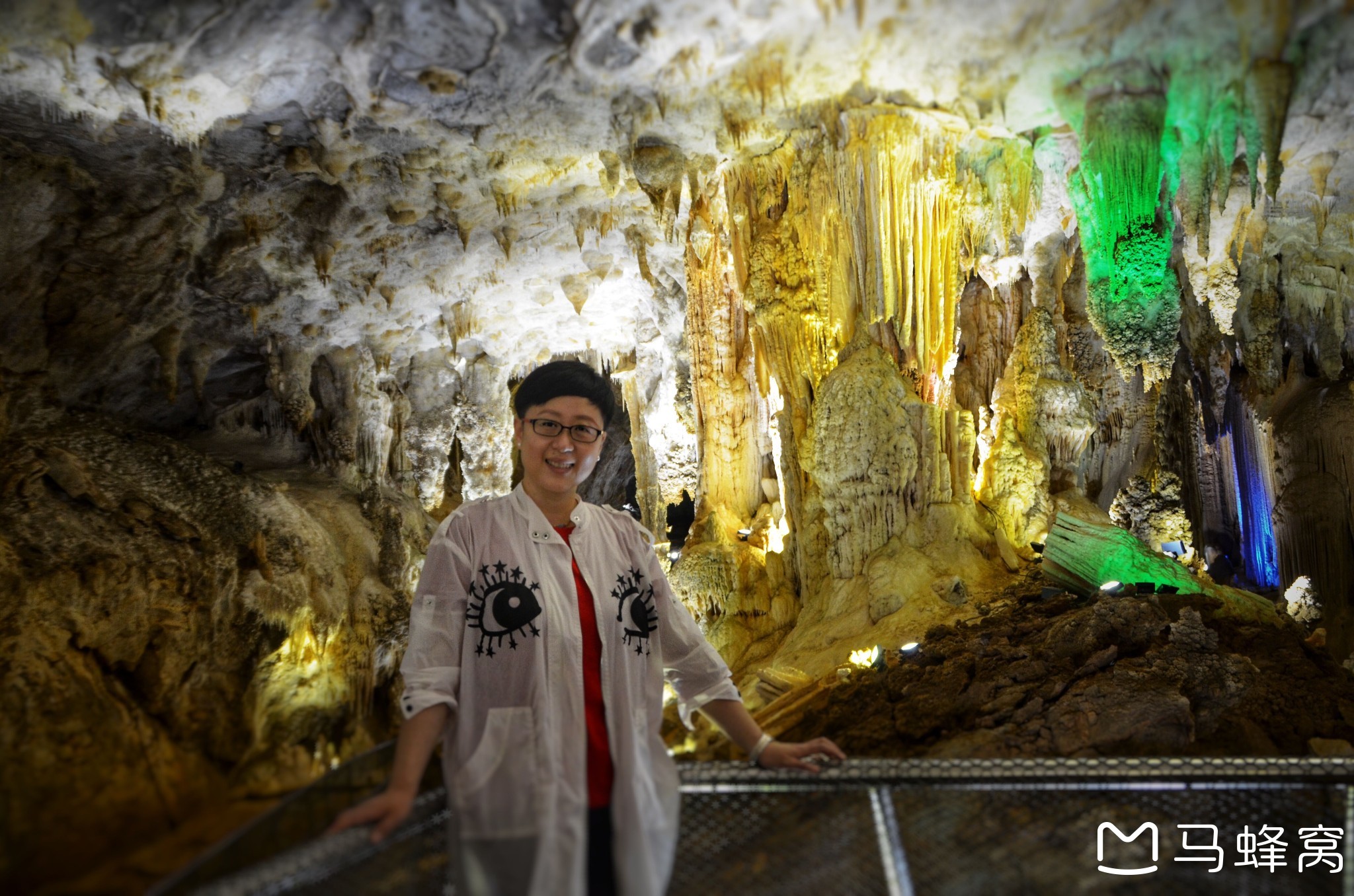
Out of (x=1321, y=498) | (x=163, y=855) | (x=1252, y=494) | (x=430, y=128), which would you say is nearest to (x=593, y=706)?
(x=163, y=855)

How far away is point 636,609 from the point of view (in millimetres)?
2408

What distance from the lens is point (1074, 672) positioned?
15.4 ft

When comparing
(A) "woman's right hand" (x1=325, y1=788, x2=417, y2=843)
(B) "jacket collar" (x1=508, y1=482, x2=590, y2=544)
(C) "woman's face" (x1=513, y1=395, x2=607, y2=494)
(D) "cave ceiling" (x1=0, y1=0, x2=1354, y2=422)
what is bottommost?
(A) "woman's right hand" (x1=325, y1=788, x2=417, y2=843)

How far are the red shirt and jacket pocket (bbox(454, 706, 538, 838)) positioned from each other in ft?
0.52

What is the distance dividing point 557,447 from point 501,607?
0.45 metres

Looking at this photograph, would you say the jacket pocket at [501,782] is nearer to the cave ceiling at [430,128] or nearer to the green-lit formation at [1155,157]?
the cave ceiling at [430,128]

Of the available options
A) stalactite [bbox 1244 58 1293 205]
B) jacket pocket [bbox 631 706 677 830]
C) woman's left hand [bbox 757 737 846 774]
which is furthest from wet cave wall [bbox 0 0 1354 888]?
woman's left hand [bbox 757 737 846 774]

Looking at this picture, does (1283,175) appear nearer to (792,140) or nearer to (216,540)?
(792,140)

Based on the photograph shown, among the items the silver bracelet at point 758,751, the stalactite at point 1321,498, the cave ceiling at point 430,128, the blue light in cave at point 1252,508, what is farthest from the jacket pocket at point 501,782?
the blue light in cave at point 1252,508

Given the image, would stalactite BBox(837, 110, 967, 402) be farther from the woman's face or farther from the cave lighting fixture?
the woman's face

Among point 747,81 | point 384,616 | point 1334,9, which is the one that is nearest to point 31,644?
point 384,616

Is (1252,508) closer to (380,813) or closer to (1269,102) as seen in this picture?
(1269,102)

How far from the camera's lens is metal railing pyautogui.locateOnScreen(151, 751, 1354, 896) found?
2.07 m

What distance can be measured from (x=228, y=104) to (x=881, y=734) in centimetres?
482
